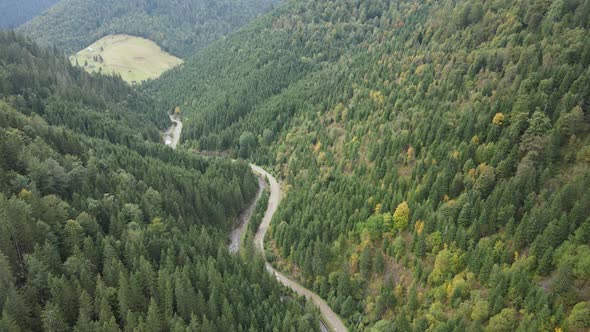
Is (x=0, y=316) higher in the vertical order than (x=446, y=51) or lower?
lower

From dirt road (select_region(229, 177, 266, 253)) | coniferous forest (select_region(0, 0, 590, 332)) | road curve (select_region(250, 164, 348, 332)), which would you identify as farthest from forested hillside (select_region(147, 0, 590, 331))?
dirt road (select_region(229, 177, 266, 253))

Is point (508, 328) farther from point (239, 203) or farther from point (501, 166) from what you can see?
point (239, 203)

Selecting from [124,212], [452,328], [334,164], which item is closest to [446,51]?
[334,164]

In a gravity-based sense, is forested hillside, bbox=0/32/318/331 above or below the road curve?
above

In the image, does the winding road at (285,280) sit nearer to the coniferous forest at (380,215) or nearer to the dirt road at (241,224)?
the dirt road at (241,224)

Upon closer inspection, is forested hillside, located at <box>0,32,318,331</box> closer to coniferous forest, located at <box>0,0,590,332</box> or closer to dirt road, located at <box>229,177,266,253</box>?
coniferous forest, located at <box>0,0,590,332</box>

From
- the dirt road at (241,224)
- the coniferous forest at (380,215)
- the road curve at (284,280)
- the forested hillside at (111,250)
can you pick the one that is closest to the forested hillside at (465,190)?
the coniferous forest at (380,215)
